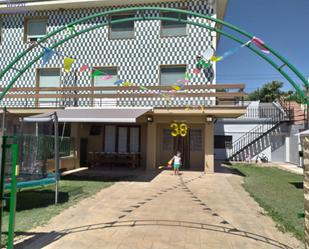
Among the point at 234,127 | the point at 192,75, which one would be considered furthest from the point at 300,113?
the point at 192,75

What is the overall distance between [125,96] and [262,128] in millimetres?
13961

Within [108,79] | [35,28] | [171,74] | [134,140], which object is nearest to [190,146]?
[134,140]

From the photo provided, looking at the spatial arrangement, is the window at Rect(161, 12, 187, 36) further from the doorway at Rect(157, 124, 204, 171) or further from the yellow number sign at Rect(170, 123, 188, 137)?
the doorway at Rect(157, 124, 204, 171)

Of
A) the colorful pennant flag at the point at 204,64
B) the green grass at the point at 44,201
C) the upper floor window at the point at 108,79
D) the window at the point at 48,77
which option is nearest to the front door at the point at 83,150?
the upper floor window at the point at 108,79

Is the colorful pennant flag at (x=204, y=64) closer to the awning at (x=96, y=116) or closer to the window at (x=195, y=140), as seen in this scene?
the window at (x=195, y=140)

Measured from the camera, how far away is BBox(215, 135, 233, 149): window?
79.9ft

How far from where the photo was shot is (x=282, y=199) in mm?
9125

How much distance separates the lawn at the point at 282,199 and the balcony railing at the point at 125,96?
4.17 m

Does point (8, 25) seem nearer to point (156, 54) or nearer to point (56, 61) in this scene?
point (56, 61)

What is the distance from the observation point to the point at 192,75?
16.0 meters

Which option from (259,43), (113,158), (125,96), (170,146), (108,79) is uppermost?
(108,79)

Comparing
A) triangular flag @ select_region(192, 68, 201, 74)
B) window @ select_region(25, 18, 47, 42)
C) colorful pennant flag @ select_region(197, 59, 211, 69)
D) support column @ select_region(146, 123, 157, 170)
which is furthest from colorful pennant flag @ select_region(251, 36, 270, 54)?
window @ select_region(25, 18, 47, 42)

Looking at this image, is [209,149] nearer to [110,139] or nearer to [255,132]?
[110,139]

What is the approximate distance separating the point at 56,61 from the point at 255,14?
38.1 ft
